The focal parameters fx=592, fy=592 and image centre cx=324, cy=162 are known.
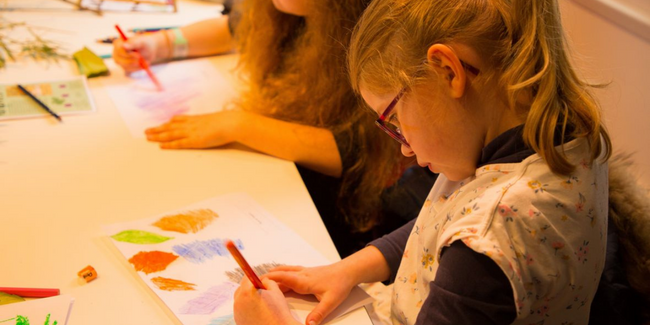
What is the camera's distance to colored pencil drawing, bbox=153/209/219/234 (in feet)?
3.21

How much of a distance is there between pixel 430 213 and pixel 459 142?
0.15 m

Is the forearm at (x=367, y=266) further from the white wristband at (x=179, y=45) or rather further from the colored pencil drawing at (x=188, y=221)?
the white wristband at (x=179, y=45)

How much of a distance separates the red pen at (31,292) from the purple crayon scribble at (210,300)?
0.19m

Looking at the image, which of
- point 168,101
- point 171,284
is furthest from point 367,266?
point 168,101

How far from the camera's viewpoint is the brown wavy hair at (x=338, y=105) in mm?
1240

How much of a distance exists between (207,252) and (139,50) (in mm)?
813

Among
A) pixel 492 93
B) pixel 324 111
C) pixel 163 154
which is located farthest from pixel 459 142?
pixel 163 154

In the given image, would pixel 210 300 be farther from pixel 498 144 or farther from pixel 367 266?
pixel 498 144

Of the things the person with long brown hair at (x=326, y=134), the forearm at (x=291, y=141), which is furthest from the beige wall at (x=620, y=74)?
the forearm at (x=291, y=141)

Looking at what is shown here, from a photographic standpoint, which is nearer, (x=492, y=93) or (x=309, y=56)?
(x=492, y=93)

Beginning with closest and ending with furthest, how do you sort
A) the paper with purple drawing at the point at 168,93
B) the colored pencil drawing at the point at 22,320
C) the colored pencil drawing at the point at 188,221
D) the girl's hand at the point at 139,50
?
1. the colored pencil drawing at the point at 22,320
2. the colored pencil drawing at the point at 188,221
3. the paper with purple drawing at the point at 168,93
4. the girl's hand at the point at 139,50

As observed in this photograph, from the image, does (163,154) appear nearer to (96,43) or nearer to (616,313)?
(96,43)

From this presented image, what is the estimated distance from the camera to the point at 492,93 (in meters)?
0.71

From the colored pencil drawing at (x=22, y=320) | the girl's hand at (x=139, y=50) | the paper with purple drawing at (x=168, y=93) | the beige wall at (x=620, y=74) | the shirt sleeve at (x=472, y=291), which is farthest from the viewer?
the girl's hand at (x=139, y=50)
